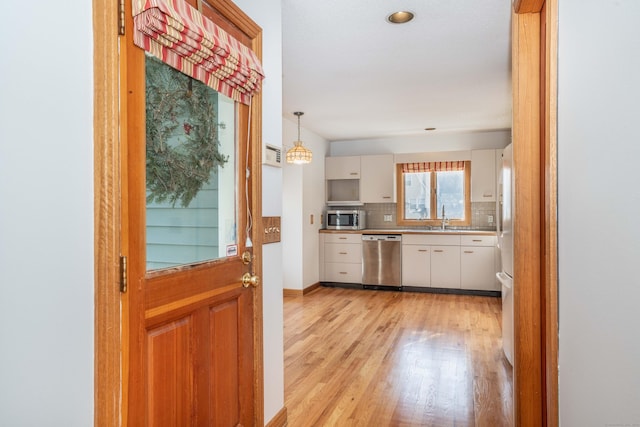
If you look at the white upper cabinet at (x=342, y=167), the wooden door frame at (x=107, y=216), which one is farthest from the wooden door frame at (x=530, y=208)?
the white upper cabinet at (x=342, y=167)

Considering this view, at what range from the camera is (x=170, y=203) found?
1.46 m

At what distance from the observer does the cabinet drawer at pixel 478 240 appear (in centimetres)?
555

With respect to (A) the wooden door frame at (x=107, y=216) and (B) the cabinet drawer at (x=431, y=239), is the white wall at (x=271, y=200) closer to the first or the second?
(A) the wooden door frame at (x=107, y=216)

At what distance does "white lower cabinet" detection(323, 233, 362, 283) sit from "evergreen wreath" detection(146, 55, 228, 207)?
4.67m

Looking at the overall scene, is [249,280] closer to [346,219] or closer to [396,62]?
[396,62]

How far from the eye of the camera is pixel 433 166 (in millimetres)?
6418

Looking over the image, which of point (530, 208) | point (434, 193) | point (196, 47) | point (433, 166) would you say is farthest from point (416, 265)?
point (196, 47)

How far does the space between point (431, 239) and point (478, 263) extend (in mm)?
721

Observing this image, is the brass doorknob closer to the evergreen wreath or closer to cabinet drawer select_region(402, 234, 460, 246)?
the evergreen wreath

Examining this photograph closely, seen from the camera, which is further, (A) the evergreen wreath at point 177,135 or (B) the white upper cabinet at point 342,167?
(B) the white upper cabinet at point 342,167

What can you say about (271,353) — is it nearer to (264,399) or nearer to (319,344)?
(264,399)

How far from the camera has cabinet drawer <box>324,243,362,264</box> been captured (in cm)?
625

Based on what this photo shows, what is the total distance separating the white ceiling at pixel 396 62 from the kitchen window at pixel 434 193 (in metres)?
1.06
